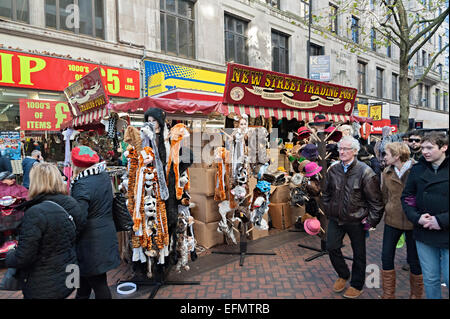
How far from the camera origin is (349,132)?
222 inches

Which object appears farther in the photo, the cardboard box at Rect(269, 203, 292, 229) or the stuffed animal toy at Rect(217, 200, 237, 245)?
the cardboard box at Rect(269, 203, 292, 229)

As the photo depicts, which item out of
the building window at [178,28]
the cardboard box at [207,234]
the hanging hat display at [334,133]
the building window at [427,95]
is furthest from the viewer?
the building window at [427,95]

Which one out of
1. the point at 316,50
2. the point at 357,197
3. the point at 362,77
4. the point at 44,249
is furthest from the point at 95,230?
the point at 362,77

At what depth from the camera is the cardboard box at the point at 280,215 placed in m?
6.39

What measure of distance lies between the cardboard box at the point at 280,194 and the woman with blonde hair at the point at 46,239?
449 centimetres

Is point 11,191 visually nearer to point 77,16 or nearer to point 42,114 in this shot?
point 42,114

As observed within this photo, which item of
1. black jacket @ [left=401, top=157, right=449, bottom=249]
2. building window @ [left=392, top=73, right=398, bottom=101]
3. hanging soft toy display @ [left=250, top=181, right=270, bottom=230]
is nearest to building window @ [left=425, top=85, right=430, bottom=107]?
building window @ [left=392, top=73, right=398, bottom=101]

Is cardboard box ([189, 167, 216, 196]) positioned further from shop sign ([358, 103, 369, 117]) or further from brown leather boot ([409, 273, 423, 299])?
shop sign ([358, 103, 369, 117])

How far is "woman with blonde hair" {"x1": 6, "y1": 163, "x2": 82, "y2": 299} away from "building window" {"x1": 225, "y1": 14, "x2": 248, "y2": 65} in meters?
13.0

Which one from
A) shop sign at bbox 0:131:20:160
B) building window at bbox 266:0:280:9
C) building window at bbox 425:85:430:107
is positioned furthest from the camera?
building window at bbox 425:85:430:107

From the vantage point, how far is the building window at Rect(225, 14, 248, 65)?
14.4m

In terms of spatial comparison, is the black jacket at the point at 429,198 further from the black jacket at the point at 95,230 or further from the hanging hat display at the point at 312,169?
the black jacket at the point at 95,230

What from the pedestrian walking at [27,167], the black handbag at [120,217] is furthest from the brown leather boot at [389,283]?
the pedestrian walking at [27,167]
